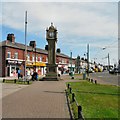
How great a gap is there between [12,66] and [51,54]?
1785 cm

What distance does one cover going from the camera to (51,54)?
124ft

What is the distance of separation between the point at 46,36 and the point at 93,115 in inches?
1111

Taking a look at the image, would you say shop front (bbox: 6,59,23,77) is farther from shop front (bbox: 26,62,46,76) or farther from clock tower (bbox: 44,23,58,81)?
clock tower (bbox: 44,23,58,81)

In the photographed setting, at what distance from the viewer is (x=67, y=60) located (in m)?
104

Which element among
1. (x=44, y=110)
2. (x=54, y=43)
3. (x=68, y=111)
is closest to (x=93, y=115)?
(x=68, y=111)

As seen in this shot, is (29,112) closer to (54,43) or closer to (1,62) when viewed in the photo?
(54,43)

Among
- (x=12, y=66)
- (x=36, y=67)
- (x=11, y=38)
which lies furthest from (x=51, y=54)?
(x=36, y=67)

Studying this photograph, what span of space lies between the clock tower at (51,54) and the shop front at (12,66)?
1597cm

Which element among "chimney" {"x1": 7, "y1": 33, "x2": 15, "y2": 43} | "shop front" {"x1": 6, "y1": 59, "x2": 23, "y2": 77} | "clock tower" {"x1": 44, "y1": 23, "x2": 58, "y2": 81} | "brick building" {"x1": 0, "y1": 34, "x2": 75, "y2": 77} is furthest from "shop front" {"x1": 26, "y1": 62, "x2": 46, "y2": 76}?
"clock tower" {"x1": 44, "y1": 23, "x2": 58, "y2": 81}

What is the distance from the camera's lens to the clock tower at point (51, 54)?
3691 cm

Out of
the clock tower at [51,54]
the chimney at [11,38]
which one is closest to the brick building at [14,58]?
the chimney at [11,38]

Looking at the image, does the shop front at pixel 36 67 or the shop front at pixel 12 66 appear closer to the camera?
the shop front at pixel 12 66

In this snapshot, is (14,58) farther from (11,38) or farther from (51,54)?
(51,54)

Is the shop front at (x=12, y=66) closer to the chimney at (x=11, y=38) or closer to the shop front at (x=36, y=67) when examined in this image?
the shop front at (x=36, y=67)
